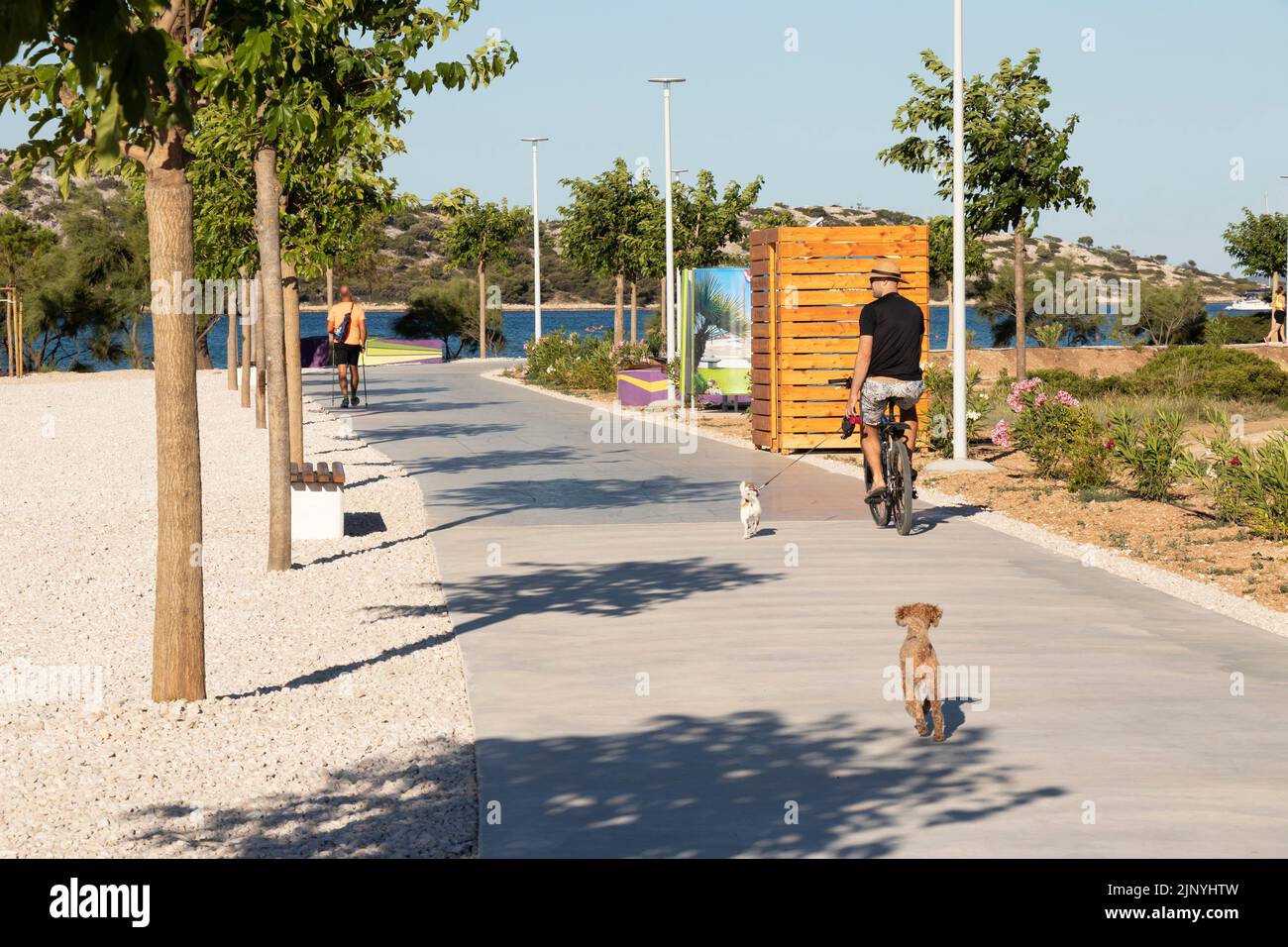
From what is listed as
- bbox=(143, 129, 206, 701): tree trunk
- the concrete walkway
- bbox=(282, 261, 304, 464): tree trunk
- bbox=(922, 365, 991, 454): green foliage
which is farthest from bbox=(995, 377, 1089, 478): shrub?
bbox=(143, 129, 206, 701): tree trunk

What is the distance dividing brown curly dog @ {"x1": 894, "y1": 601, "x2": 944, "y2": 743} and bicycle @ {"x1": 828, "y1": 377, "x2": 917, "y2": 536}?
614 cm

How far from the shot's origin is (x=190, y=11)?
26.3 ft

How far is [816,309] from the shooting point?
68.7ft

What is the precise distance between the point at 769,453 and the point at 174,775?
15.1m

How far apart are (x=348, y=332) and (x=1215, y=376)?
1559 cm

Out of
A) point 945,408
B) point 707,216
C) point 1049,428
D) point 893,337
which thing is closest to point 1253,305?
point 707,216

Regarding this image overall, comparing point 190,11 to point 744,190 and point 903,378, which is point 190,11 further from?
point 744,190

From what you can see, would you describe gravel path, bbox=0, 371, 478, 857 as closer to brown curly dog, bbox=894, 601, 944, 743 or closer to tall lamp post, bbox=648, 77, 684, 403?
brown curly dog, bbox=894, 601, 944, 743

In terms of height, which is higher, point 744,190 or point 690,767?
point 744,190

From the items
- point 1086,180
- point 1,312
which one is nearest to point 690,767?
point 1086,180

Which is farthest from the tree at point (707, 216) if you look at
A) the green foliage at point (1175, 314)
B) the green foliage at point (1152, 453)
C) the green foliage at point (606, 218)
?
the green foliage at point (1152, 453)

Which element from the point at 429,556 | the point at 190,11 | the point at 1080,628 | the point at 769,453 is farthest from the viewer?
the point at 769,453

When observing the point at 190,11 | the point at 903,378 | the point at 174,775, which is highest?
the point at 190,11

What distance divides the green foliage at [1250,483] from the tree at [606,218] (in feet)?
133
